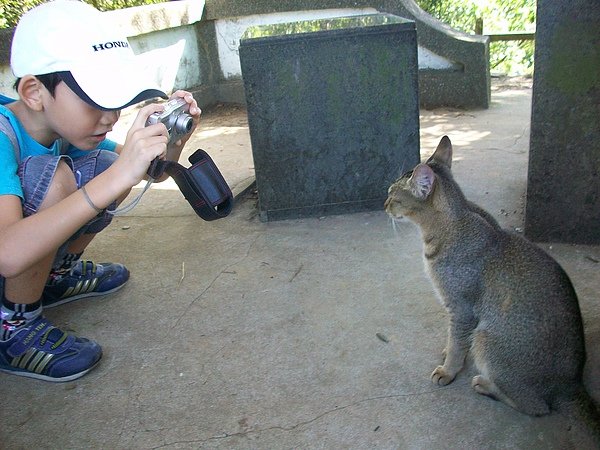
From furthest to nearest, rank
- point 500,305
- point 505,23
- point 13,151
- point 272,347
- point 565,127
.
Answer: point 505,23 < point 565,127 < point 272,347 < point 13,151 < point 500,305

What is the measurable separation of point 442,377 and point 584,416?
0.49 m

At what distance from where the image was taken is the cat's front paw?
83.6 inches

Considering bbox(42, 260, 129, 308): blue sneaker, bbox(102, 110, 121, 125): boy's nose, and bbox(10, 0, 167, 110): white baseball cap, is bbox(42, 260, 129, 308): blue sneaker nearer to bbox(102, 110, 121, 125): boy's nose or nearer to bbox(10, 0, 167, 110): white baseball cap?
bbox(102, 110, 121, 125): boy's nose

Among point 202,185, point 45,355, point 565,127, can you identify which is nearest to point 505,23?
point 565,127

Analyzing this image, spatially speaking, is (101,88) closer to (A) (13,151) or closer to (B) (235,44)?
(A) (13,151)

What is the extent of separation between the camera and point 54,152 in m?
2.43

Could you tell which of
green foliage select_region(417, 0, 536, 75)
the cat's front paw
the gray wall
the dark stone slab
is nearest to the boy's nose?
the dark stone slab

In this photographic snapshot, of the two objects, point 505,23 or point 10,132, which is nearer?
point 10,132

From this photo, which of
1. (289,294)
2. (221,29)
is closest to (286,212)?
(289,294)

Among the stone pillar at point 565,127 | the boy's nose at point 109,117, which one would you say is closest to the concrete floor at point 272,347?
the stone pillar at point 565,127

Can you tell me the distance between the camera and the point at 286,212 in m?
3.55

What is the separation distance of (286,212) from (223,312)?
3.37 ft

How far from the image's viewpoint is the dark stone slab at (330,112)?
3266 millimetres

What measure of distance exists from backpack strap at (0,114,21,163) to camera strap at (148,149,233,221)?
560 mm
